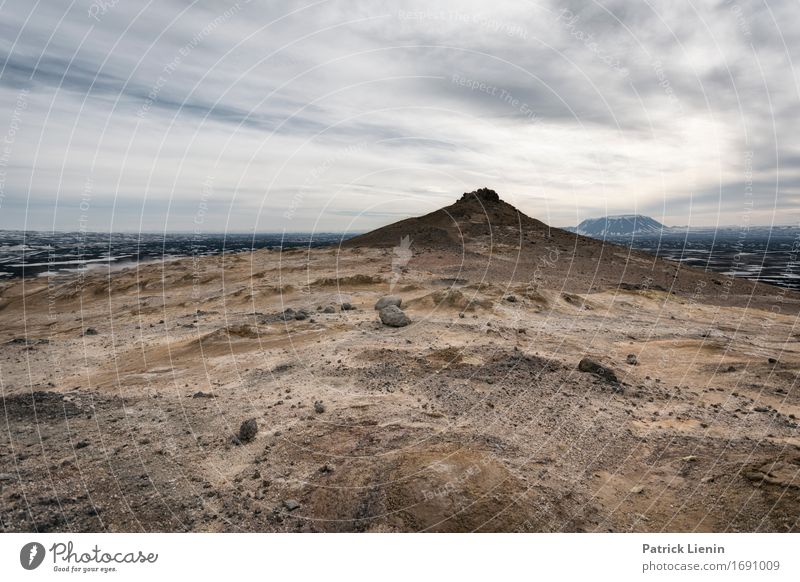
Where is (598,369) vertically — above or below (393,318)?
below

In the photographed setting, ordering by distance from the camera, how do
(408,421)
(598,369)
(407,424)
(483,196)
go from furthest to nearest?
(483,196) → (598,369) → (408,421) → (407,424)

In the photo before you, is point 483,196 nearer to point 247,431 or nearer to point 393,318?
point 393,318

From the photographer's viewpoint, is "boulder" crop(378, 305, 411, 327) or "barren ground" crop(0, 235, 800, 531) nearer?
"barren ground" crop(0, 235, 800, 531)

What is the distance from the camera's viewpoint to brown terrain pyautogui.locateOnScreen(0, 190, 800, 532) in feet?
26.2

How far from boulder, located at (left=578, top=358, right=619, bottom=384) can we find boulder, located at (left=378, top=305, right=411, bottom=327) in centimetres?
876

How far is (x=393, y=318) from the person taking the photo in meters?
21.4

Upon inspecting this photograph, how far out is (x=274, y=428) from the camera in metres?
11.4

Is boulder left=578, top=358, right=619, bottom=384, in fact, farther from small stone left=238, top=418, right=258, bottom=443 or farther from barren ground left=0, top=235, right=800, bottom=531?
small stone left=238, top=418, right=258, bottom=443

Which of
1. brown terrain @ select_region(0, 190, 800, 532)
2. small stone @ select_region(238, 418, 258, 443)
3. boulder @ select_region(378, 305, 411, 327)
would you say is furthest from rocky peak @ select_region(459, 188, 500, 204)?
small stone @ select_region(238, 418, 258, 443)

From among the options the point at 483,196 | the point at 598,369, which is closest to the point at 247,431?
the point at 598,369

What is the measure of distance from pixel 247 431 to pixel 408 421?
4.11 meters
